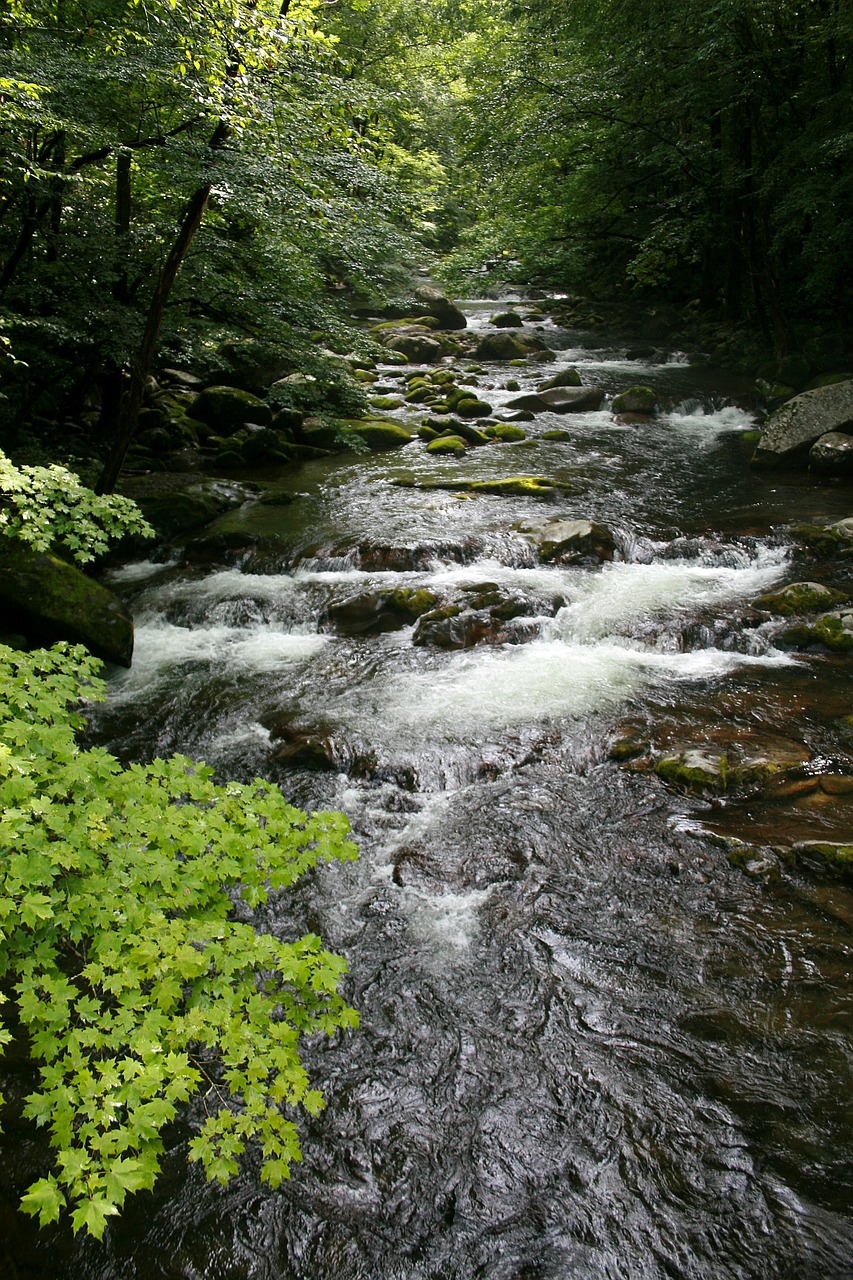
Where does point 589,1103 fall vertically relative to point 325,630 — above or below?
below

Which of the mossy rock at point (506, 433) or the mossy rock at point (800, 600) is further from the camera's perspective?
the mossy rock at point (506, 433)

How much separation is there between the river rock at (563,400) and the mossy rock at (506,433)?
6.18 feet

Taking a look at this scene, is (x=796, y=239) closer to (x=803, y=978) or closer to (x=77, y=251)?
(x=77, y=251)

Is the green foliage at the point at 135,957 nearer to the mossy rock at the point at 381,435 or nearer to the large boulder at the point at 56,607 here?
the large boulder at the point at 56,607

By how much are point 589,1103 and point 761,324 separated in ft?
64.4

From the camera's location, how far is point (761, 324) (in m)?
18.9

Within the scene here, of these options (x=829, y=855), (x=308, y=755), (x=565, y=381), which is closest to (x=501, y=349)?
(x=565, y=381)

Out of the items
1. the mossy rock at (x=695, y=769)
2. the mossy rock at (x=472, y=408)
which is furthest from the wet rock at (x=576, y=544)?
the mossy rock at (x=472, y=408)

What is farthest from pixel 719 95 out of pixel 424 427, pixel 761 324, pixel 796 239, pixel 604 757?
pixel 604 757

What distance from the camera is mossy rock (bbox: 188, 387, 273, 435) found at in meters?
16.2

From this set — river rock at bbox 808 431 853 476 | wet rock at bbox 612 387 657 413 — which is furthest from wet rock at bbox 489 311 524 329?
river rock at bbox 808 431 853 476

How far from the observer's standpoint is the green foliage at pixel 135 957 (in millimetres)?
2443

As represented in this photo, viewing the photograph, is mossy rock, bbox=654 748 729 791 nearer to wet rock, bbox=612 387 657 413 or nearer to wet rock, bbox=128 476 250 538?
wet rock, bbox=128 476 250 538

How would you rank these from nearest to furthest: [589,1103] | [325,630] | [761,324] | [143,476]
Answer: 1. [589,1103]
2. [325,630]
3. [143,476]
4. [761,324]
